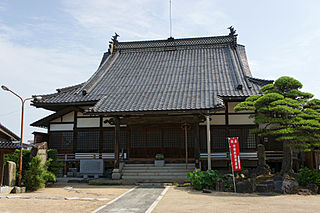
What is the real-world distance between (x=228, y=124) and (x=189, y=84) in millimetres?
3870

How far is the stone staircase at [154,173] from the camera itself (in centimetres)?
1588

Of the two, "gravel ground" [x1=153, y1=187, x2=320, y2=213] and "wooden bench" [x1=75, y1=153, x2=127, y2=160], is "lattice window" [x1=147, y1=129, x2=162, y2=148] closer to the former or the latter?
"wooden bench" [x1=75, y1=153, x2=127, y2=160]

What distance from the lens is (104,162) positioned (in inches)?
746

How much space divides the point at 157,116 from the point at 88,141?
5571 millimetres

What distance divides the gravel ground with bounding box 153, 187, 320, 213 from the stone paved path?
52 cm

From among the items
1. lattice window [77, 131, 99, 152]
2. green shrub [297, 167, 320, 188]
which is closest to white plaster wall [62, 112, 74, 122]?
lattice window [77, 131, 99, 152]

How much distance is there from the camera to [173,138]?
62.2ft

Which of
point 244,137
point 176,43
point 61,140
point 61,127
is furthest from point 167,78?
point 61,140

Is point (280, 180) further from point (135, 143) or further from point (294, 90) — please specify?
point (135, 143)

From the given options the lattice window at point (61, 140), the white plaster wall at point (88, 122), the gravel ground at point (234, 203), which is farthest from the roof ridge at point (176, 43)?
the gravel ground at point (234, 203)

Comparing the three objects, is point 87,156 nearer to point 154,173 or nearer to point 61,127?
point 61,127

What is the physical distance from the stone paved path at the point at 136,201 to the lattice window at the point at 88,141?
6.89 m

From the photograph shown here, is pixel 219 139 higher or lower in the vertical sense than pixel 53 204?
higher

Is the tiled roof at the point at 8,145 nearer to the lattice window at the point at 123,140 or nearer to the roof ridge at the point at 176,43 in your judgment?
the lattice window at the point at 123,140
